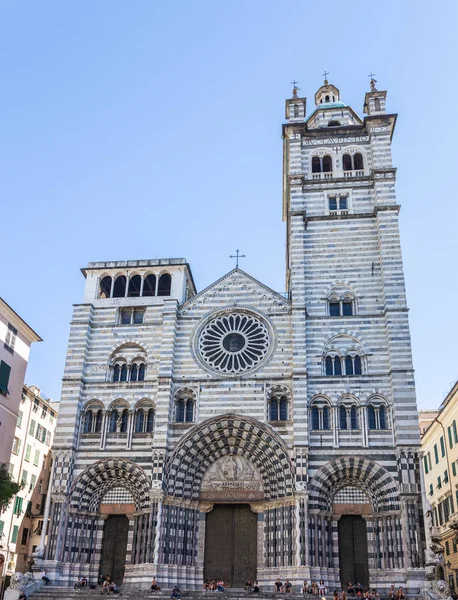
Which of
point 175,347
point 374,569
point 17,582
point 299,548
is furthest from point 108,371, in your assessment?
point 374,569

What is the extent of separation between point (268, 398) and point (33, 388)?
1723 cm

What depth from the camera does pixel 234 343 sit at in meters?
30.1

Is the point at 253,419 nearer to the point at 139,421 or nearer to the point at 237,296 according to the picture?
the point at 139,421

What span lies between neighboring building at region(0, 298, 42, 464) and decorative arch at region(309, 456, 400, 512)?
14520 millimetres

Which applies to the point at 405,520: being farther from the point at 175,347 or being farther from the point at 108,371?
the point at 108,371

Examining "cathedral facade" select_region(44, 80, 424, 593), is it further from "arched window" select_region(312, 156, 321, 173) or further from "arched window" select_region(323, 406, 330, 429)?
"arched window" select_region(312, 156, 321, 173)

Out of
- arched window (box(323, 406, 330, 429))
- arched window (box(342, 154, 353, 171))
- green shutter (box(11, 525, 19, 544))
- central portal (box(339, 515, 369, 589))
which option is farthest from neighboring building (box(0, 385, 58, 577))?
arched window (box(342, 154, 353, 171))

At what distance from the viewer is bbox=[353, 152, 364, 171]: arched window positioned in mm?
34062

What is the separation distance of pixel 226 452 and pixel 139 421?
434cm

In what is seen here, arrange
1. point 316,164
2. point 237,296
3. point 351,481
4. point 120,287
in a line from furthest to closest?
1. point 316,164
2. point 120,287
3. point 237,296
4. point 351,481

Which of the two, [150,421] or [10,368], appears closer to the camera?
[150,421]

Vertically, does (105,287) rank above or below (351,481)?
above

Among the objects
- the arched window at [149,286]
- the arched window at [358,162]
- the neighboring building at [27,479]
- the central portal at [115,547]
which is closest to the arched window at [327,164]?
the arched window at [358,162]

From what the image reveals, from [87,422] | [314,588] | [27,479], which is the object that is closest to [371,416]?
[314,588]
